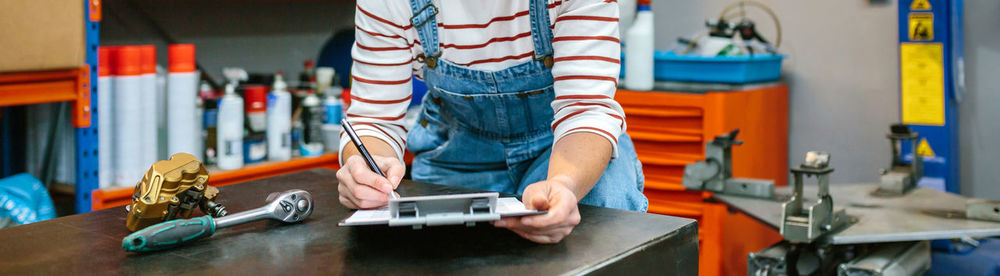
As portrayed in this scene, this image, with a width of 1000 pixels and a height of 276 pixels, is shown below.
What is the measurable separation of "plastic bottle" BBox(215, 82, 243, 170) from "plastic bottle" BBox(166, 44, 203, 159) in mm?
68

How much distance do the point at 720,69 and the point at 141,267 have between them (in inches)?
72.8

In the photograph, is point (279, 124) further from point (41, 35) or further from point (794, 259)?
point (794, 259)

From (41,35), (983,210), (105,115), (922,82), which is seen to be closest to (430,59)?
(41,35)

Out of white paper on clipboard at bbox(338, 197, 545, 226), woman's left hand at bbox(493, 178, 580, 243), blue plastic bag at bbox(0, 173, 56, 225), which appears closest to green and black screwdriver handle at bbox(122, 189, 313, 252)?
white paper on clipboard at bbox(338, 197, 545, 226)

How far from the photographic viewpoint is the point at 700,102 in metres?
2.15

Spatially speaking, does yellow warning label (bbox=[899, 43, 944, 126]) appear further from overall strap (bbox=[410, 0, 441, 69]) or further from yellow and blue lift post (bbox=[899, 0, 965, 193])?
overall strap (bbox=[410, 0, 441, 69])

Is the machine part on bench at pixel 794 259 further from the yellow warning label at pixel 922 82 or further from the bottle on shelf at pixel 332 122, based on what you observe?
the bottle on shelf at pixel 332 122

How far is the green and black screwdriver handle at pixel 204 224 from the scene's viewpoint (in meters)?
0.77

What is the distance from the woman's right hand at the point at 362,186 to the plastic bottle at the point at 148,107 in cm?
98

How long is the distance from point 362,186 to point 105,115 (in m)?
1.03

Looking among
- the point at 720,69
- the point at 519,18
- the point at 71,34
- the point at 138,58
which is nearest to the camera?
the point at 519,18

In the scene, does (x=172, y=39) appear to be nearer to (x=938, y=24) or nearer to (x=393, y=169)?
(x=393, y=169)

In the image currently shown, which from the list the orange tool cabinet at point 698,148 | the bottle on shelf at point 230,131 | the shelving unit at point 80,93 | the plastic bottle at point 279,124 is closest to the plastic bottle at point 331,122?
→ the plastic bottle at point 279,124

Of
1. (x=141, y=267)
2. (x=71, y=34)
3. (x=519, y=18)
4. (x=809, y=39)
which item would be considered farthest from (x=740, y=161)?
(x=141, y=267)
